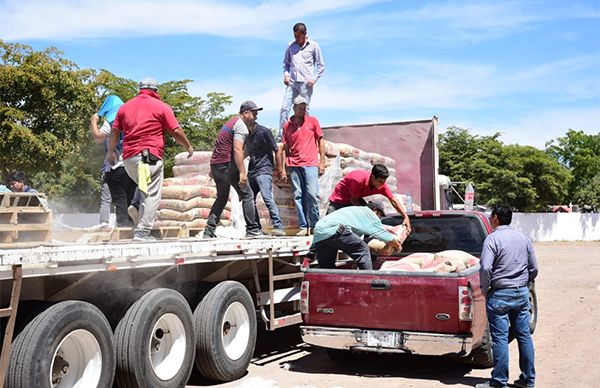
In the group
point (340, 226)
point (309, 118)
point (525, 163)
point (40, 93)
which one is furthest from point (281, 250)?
point (525, 163)

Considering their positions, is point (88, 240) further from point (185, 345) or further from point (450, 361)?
point (450, 361)

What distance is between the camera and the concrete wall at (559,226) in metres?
43.1

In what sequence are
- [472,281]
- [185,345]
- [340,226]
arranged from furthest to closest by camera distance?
[340,226]
[472,281]
[185,345]

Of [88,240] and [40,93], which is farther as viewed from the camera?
[40,93]

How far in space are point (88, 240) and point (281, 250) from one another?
213 cm

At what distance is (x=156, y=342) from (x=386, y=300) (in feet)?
7.58

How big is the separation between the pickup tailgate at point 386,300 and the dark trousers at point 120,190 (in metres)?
2.37

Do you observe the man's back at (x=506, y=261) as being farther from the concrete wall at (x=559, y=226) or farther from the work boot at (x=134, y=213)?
the concrete wall at (x=559, y=226)

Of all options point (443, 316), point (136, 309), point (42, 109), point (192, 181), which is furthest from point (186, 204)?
point (42, 109)

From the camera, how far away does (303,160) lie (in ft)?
31.9

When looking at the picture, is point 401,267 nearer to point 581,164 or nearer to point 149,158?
point 149,158

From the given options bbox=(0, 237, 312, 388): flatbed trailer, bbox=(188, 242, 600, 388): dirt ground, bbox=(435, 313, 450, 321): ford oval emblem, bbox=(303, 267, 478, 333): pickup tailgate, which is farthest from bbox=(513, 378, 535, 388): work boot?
bbox=(0, 237, 312, 388): flatbed trailer

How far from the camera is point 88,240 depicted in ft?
23.1

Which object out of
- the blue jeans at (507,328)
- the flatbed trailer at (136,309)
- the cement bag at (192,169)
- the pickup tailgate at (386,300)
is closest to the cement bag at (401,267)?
the pickup tailgate at (386,300)
